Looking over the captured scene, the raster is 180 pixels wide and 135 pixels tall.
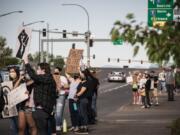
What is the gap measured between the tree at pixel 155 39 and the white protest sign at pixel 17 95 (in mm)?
6250

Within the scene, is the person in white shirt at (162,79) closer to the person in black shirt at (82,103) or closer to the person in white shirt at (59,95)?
the person in black shirt at (82,103)

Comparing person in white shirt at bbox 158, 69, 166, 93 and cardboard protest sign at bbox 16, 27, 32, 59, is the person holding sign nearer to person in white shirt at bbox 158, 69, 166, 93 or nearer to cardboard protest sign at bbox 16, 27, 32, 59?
cardboard protest sign at bbox 16, 27, 32, 59

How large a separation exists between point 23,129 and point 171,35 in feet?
21.7

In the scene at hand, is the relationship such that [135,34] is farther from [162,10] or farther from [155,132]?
[162,10]

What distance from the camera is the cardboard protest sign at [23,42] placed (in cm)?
1222

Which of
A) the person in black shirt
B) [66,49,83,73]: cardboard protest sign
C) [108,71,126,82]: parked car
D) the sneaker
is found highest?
[66,49,83,73]: cardboard protest sign

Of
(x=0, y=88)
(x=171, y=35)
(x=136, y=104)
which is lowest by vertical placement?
(x=136, y=104)

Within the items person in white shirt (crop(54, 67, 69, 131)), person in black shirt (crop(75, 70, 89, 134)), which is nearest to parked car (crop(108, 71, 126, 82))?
person in black shirt (crop(75, 70, 89, 134))

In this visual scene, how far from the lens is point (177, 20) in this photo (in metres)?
6.46

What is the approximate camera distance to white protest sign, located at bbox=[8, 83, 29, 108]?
477 inches

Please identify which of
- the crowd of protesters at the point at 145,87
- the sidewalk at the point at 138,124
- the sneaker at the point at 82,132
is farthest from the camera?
the crowd of protesters at the point at 145,87

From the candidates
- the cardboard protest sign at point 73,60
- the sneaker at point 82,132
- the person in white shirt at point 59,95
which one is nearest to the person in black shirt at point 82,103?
the sneaker at point 82,132

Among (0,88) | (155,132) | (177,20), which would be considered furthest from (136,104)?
(177,20)

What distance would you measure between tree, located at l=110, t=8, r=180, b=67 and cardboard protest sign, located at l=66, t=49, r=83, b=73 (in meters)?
11.4
